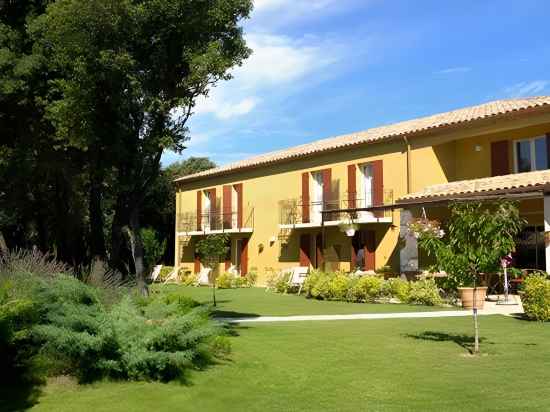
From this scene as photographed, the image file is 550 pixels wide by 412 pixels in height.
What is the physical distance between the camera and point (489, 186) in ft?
54.9

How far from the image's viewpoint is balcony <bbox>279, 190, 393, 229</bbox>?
69.7ft

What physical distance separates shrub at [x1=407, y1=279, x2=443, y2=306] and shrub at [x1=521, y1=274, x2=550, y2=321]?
3639 mm

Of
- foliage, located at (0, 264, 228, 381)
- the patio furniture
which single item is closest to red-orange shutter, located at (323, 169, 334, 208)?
the patio furniture

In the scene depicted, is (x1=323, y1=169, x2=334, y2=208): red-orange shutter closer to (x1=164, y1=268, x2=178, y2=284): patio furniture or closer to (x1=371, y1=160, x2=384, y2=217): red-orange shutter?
(x1=371, y1=160, x2=384, y2=217): red-orange shutter

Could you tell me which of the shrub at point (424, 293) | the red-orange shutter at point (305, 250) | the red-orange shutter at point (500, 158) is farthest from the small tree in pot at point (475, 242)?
the red-orange shutter at point (305, 250)

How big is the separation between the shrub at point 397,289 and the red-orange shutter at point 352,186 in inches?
247

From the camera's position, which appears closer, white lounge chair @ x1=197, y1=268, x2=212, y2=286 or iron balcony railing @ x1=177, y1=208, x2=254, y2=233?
white lounge chair @ x1=197, y1=268, x2=212, y2=286

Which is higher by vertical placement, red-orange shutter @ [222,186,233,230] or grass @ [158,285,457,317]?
red-orange shutter @ [222,186,233,230]

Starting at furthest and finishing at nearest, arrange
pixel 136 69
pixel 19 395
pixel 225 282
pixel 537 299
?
pixel 225 282 → pixel 537 299 → pixel 136 69 → pixel 19 395

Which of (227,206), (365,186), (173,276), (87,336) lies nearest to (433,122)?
(365,186)

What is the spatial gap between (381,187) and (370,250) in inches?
87.9

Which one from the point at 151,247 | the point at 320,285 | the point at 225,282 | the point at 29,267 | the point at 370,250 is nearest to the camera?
the point at 29,267

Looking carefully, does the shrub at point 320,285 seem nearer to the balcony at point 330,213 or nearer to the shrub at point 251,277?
the balcony at point 330,213

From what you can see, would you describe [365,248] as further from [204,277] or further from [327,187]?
[204,277]
